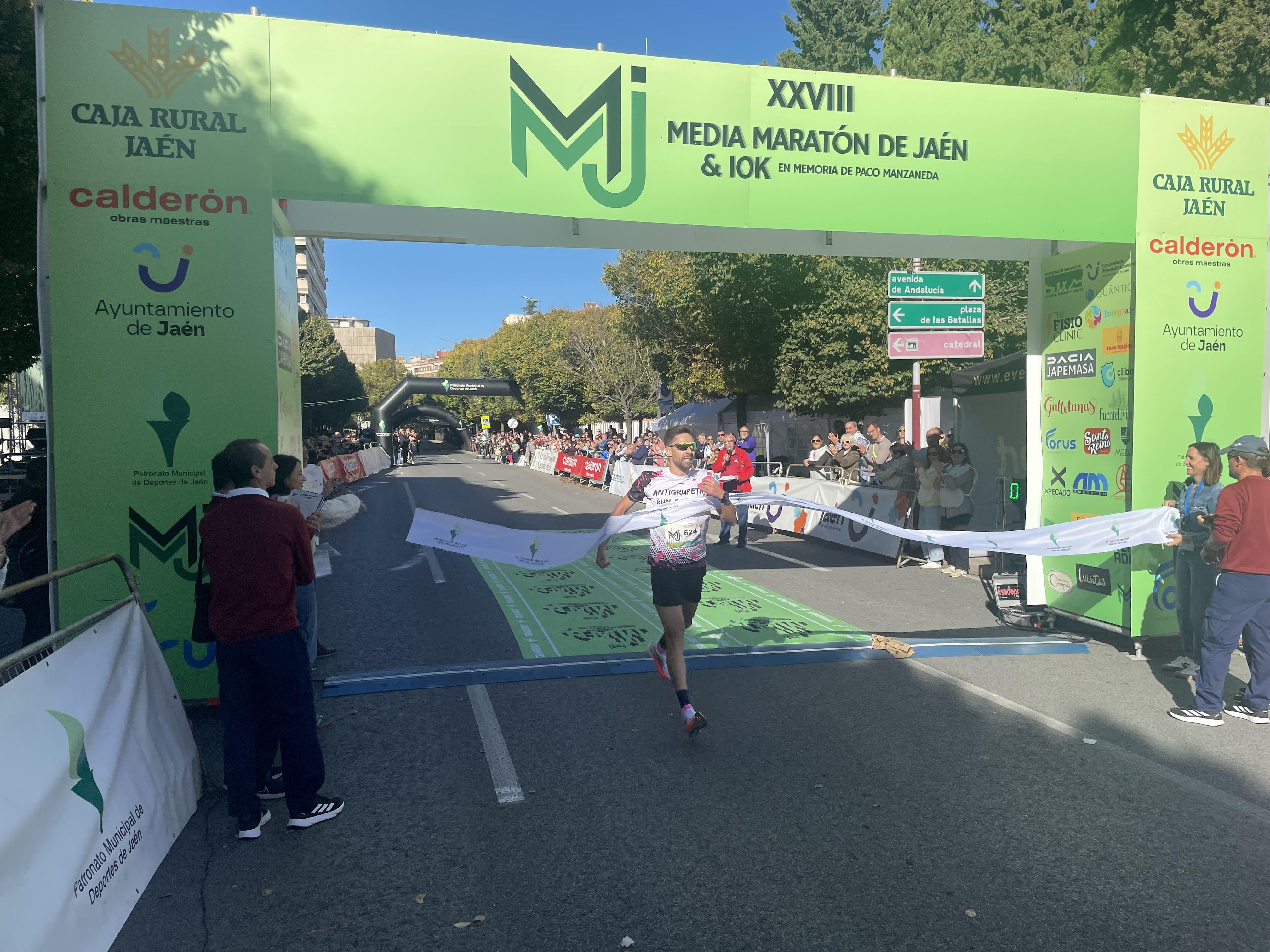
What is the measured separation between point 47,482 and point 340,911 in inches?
146

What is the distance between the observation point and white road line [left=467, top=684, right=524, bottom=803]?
4.55 m

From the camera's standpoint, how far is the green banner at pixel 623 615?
25.3 ft

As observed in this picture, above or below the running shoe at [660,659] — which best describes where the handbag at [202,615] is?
above

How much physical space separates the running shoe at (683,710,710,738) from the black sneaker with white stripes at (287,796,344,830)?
1989mm

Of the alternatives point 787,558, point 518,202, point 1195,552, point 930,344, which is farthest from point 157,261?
point 930,344

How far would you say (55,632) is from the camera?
3.93 meters

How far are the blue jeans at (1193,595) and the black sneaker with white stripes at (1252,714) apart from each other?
0.75 metres

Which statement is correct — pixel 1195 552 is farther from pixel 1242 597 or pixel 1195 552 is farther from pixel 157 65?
pixel 157 65

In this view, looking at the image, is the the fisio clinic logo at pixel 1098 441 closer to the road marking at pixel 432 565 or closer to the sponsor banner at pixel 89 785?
Result: the road marking at pixel 432 565

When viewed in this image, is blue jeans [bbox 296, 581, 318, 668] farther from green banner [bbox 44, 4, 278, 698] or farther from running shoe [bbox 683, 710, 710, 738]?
running shoe [bbox 683, 710, 710, 738]

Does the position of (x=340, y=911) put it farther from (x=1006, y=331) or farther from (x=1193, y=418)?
(x=1006, y=331)

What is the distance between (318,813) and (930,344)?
1148 centimetres

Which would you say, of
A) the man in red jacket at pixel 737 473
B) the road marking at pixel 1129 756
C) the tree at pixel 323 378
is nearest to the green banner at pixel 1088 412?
the road marking at pixel 1129 756

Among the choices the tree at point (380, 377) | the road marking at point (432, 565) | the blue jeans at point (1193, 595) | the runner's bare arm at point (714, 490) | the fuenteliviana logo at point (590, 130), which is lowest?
the road marking at point (432, 565)
